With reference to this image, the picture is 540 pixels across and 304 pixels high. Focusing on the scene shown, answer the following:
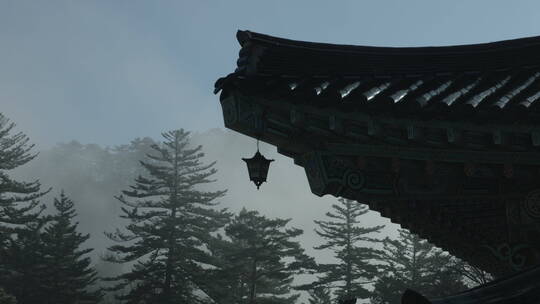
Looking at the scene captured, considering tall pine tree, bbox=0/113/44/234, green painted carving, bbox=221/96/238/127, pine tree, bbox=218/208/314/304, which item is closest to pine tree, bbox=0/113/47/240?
tall pine tree, bbox=0/113/44/234

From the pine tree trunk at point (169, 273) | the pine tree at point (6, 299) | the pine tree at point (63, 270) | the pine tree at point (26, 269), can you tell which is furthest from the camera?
the pine tree trunk at point (169, 273)

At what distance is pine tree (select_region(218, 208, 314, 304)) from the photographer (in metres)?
36.5

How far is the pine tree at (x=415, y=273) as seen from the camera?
1383 inches

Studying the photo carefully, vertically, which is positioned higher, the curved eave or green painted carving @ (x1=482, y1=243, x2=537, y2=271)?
the curved eave

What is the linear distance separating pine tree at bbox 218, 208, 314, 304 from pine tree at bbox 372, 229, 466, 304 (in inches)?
223

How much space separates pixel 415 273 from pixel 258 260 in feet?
39.6

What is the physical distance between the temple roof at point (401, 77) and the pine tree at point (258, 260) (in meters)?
31.9

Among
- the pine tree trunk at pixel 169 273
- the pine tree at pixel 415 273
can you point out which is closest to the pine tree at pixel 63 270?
the pine tree trunk at pixel 169 273

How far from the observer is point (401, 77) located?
5059 millimetres

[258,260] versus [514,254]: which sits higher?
[258,260]

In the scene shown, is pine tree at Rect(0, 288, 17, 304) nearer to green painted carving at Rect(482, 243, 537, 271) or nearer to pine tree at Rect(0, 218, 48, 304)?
pine tree at Rect(0, 218, 48, 304)

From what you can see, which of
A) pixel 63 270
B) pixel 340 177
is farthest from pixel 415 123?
pixel 63 270

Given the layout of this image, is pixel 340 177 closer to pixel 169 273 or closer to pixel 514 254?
pixel 514 254

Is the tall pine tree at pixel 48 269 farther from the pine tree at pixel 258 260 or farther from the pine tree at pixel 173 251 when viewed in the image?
the pine tree at pixel 258 260
